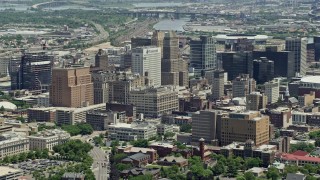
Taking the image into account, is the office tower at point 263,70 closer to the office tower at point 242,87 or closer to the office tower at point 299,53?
the office tower at point 299,53

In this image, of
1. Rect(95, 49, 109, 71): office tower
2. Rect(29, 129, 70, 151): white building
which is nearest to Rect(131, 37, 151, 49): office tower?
Rect(95, 49, 109, 71): office tower

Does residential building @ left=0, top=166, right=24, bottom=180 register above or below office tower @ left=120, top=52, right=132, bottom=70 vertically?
below

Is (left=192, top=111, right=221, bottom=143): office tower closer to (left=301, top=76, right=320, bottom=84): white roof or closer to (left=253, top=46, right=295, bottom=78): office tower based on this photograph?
(left=301, top=76, right=320, bottom=84): white roof

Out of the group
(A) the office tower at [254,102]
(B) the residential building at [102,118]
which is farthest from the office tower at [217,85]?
(B) the residential building at [102,118]

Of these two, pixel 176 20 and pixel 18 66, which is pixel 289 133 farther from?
pixel 176 20

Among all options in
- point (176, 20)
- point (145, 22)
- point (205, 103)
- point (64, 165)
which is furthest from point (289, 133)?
point (176, 20)

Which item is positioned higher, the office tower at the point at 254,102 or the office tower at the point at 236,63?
the office tower at the point at 236,63
